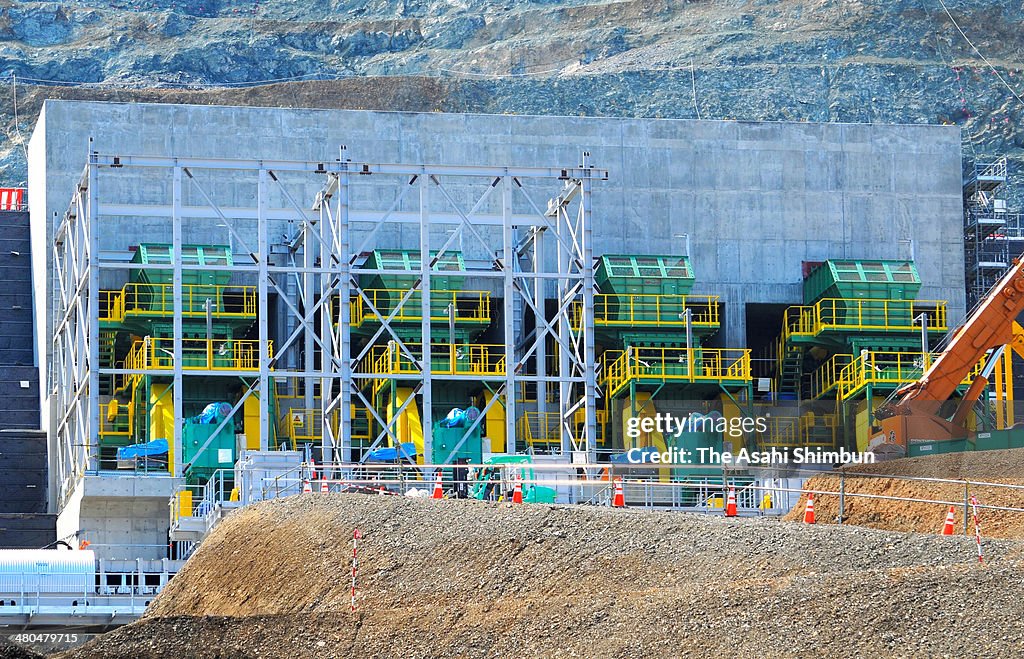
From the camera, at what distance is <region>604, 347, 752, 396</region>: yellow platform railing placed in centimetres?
A: 5856

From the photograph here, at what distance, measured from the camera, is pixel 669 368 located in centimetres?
5944

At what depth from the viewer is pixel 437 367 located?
60.7 m

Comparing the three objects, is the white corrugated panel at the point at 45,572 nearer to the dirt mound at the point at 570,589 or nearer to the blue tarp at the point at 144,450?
the dirt mound at the point at 570,589

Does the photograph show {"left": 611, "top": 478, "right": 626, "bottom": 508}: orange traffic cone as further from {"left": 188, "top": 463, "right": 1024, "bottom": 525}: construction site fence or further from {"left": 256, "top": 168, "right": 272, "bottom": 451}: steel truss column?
{"left": 256, "top": 168, "right": 272, "bottom": 451}: steel truss column

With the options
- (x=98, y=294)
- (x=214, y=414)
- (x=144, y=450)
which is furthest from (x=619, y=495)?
(x=98, y=294)

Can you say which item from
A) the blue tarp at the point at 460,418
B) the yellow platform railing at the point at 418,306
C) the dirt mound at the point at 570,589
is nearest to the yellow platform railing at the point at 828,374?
the yellow platform railing at the point at 418,306

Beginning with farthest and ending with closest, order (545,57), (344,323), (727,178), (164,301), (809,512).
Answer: (545,57)
(727,178)
(164,301)
(344,323)
(809,512)

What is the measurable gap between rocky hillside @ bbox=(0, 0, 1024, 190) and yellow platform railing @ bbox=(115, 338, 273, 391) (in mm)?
36510

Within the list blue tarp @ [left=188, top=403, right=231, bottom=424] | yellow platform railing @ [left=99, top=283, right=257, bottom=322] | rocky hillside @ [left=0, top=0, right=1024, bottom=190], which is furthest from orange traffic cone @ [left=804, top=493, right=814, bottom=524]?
rocky hillside @ [left=0, top=0, right=1024, bottom=190]

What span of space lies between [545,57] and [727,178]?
163 feet

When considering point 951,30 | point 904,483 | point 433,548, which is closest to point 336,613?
point 433,548

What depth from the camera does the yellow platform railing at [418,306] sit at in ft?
198

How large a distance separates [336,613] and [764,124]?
42.1 m

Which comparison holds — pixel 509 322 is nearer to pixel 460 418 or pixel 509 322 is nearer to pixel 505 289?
pixel 505 289
